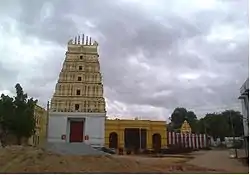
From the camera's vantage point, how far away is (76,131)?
37.7 metres

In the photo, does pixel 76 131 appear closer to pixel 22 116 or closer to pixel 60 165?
pixel 22 116

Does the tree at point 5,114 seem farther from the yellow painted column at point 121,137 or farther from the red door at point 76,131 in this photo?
the yellow painted column at point 121,137

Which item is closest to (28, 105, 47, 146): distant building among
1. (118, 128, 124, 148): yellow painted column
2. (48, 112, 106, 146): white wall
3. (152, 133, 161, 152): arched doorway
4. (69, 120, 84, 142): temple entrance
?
(48, 112, 106, 146): white wall

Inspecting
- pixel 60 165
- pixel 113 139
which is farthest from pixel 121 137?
pixel 60 165

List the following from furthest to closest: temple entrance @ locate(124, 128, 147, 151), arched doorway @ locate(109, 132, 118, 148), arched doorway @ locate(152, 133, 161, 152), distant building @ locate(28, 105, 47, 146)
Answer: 1. arched doorway @ locate(152, 133, 161, 152)
2. temple entrance @ locate(124, 128, 147, 151)
3. arched doorway @ locate(109, 132, 118, 148)
4. distant building @ locate(28, 105, 47, 146)

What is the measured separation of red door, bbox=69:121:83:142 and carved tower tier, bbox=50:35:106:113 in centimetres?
156

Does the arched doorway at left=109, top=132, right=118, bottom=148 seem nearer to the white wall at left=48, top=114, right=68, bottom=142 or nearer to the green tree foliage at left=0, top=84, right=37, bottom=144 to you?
the white wall at left=48, top=114, right=68, bottom=142

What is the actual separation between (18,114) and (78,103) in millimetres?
8080

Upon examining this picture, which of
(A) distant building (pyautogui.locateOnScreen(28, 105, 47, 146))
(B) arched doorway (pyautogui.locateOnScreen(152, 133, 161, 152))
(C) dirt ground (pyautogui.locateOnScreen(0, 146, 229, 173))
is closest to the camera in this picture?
(C) dirt ground (pyautogui.locateOnScreen(0, 146, 229, 173))

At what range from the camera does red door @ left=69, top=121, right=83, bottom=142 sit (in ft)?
122

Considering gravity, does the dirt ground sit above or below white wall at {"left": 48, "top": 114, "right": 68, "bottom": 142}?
below

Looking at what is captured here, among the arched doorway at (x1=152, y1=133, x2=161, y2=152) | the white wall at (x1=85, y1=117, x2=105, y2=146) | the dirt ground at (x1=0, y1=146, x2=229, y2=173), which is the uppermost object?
the white wall at (x1=85, y1=117, x2=105, y2=146)

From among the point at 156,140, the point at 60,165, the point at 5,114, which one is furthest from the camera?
the point at 156,140

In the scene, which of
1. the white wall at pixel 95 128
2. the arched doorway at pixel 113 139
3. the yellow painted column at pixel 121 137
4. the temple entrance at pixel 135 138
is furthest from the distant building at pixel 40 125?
the temple entrance at pixel 135 138
